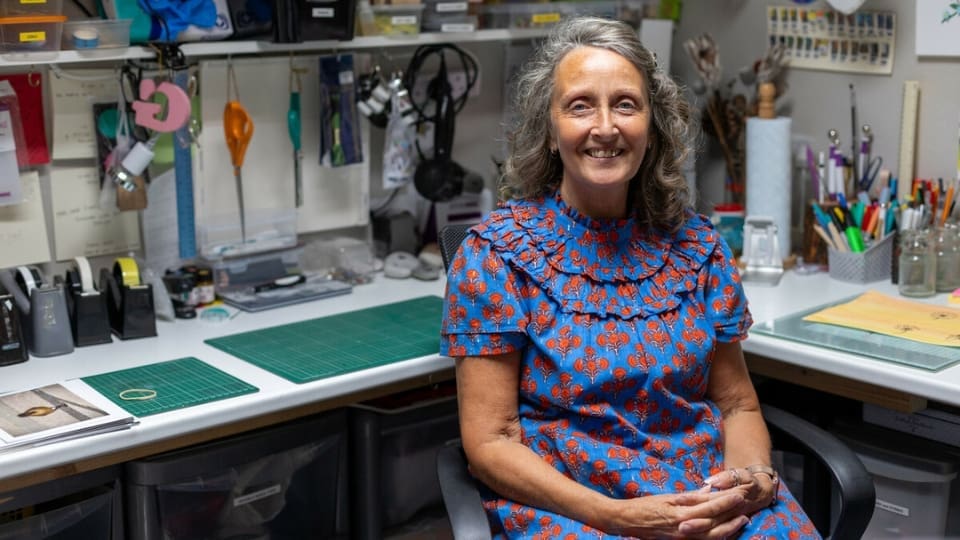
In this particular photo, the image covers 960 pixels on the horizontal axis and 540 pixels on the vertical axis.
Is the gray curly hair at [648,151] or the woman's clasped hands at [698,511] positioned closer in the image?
the woman's clasped hands at [698,511]

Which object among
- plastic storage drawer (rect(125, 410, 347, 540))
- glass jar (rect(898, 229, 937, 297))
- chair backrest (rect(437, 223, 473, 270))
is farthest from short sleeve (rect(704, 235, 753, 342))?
plastic storage drawer (rect(125, 410, 347, 540))

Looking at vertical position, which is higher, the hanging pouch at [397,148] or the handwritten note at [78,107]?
the handwritten note at [78,107]

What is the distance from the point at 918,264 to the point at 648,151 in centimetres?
79

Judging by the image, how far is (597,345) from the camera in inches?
72.4

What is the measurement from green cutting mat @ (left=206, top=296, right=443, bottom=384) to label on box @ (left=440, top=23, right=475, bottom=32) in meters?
0.65

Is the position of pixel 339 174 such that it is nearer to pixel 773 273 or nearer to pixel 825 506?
pixel 773 273

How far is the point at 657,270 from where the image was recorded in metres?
1.93

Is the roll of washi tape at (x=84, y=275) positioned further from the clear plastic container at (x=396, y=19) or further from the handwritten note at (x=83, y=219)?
the clear plastic container at (x=396, y=19)

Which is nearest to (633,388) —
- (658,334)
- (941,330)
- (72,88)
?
(658,334)

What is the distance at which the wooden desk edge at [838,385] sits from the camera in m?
2.03

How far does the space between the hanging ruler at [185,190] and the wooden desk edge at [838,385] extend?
1.19 metres

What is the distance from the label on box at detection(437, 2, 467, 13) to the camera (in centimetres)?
263

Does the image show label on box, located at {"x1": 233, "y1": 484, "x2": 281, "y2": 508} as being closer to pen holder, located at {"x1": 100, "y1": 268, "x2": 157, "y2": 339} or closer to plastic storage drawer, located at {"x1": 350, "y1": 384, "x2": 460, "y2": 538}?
plastic storage drawer, located at {"x1": 350, "y1": 384, "x2": 460, "y2": 538}

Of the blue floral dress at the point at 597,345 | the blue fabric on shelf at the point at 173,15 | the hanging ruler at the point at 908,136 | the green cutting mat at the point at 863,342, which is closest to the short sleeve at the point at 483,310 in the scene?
the blue floral dress at the point at 597,345
